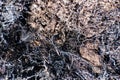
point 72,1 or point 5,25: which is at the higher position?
point 72,1

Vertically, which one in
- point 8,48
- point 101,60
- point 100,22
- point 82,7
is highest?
point 82,7

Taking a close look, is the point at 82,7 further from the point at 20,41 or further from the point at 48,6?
the point at 20,41

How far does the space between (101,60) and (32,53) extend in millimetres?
505

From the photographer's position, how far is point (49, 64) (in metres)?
1.70

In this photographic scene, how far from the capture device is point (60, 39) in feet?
5.74

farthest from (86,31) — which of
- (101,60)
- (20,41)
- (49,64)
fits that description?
(20,41)

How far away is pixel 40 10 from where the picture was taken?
69.4 inches

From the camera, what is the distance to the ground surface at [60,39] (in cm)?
169

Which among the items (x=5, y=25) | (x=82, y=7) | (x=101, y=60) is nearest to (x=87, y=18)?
(x=82, y=7)

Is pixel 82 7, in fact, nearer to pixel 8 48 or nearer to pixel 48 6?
pixel 48 6

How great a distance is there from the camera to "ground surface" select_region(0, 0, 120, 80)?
5.56 ft

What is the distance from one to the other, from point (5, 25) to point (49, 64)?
423 millimetres

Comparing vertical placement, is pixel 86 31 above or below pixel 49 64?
above

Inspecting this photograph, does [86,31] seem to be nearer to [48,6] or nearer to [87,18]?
[87,18]
